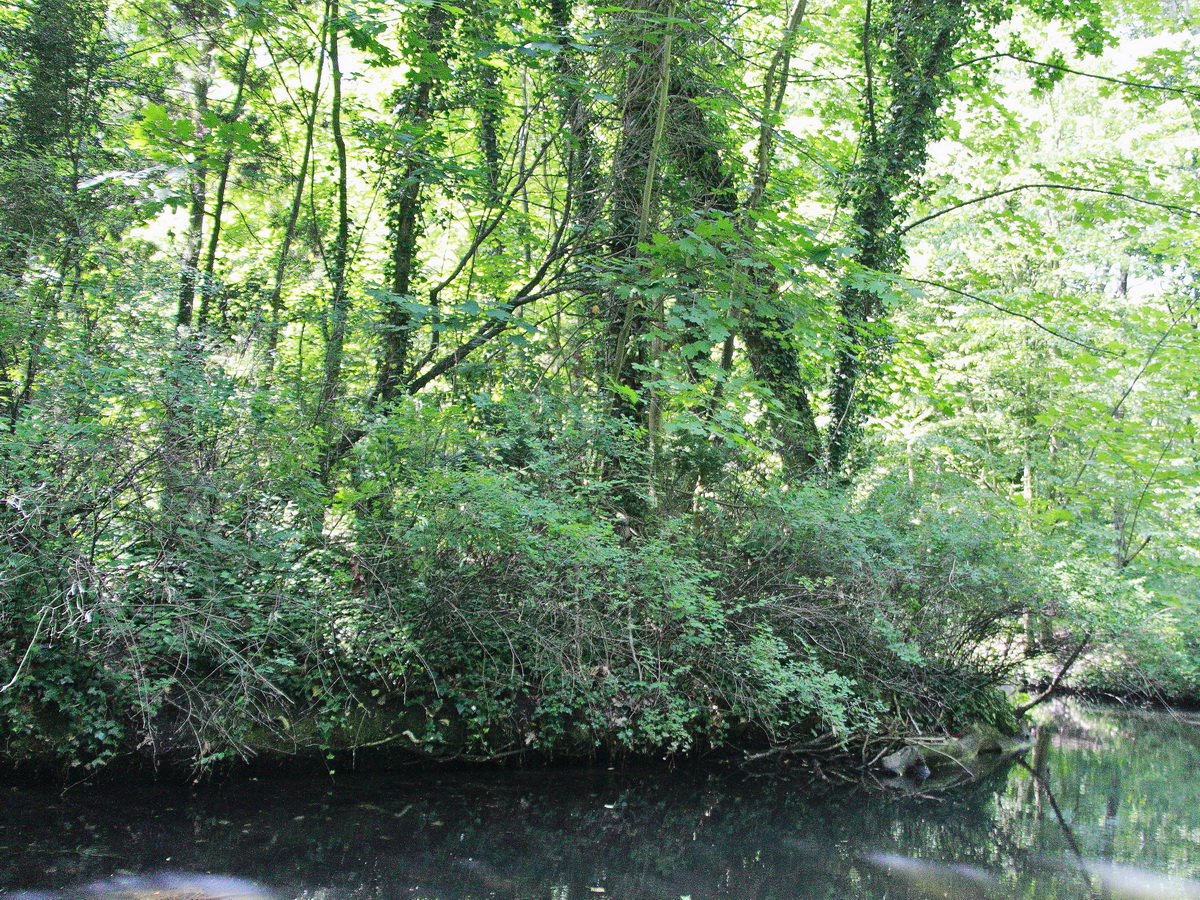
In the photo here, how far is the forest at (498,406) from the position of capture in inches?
204

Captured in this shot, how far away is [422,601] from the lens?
234 inches

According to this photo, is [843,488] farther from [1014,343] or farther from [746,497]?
[1014,343]

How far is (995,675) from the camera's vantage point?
9273mm

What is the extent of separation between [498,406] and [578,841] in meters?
3.55

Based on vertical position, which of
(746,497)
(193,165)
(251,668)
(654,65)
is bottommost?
(251,668)

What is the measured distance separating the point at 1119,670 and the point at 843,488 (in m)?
5.61

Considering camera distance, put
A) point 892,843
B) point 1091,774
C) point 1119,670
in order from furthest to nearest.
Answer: point 1119,670 → point 1091,774 → point 892,843

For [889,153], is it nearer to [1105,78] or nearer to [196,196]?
[1105,78]

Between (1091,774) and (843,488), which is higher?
(843,488)

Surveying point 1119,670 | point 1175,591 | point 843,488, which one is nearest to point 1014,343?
point 1175,591

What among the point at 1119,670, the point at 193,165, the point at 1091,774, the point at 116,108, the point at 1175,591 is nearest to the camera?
the point at 193,165

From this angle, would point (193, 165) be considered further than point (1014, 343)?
No

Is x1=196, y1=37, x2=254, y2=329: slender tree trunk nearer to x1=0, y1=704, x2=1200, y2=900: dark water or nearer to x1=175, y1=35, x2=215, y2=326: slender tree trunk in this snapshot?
x1=175, y1=35, x2=215, y2=326: slender tree trunk

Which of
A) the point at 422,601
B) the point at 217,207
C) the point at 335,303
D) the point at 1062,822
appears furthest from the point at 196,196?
the point at 1062,822
